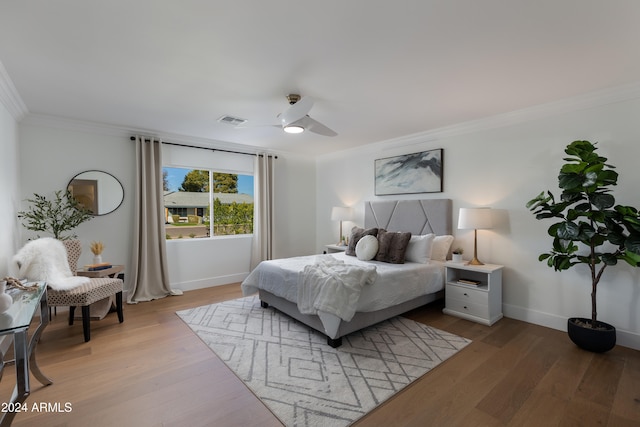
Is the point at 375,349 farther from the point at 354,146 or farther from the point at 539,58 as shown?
the point at 354,146

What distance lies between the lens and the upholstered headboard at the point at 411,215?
164 inches

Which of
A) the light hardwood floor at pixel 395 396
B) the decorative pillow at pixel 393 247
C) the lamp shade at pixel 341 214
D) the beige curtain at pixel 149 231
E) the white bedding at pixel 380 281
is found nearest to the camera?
the light hardwood floor at pixel 395 396

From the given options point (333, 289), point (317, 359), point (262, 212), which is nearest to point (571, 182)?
point (333, 289)

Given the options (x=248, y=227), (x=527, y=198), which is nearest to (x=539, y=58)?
(x=527, y=198)

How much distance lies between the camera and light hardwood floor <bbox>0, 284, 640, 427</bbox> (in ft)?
6.19

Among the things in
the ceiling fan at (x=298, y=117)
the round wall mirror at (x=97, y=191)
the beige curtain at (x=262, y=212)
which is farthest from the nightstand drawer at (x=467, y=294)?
the round wall mirror at (x=97, y=191)

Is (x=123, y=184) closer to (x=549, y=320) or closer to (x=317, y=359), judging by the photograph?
(x=317, y=359)

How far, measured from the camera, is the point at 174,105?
132 inches

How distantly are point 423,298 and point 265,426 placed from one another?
257 cm

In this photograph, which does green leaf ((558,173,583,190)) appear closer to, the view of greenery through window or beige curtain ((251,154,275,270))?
beige curtain ((251,154,275,270))

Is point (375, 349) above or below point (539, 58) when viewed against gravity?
below

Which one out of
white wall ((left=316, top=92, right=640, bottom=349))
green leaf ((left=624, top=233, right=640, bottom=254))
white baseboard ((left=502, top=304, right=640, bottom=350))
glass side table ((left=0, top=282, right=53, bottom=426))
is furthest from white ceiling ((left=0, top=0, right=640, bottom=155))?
white baseboard ((left=502, top=304, right=640, bottom=350))

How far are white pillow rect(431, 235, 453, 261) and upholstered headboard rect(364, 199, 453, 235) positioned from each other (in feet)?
0.42

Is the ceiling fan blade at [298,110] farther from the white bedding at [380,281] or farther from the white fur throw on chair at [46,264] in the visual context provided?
the white fur throw on chair at [46,264]
